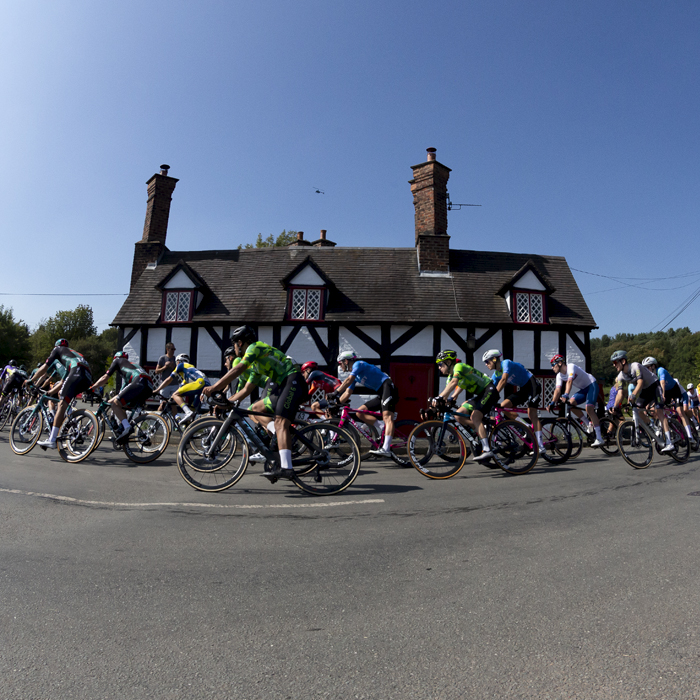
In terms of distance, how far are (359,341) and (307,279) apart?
10.5 ft

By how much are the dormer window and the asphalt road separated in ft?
46.9

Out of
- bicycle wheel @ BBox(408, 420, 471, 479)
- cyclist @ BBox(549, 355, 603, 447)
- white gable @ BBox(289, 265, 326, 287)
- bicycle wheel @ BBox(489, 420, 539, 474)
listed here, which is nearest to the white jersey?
cyclist @ BBox(549, 355, 603, 447)

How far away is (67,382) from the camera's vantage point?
845 cm

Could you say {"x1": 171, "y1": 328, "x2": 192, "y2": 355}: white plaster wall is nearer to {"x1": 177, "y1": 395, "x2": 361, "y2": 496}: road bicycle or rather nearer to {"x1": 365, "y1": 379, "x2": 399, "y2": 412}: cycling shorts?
{"x1": 365, "y1": 379, "x2": 399, "y2": 412}: cycling shorts

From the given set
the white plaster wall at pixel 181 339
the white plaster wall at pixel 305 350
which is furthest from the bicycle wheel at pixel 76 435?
the white plaster wall at pixel 181 339

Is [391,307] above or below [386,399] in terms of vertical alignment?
above

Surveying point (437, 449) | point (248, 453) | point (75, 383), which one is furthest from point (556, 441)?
point (75, 383)

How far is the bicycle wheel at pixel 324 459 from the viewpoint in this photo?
5.88m

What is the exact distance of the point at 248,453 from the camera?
600 centimetres

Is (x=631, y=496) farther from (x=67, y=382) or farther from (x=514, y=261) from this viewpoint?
(x=514, y=261)

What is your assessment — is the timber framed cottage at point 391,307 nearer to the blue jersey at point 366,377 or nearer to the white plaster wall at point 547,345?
the white plaster wall at point 547,345

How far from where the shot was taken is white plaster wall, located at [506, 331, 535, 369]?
18359mm

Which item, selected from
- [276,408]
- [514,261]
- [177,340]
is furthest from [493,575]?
[514,261]

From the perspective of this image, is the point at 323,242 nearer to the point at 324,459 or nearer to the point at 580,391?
the point at 580,391
